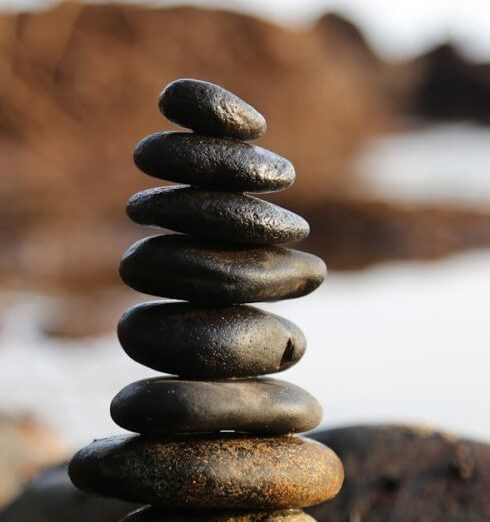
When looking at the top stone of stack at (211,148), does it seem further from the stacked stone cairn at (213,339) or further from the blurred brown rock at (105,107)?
the blurred brown rock at (105,107)

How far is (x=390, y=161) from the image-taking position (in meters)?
28.8

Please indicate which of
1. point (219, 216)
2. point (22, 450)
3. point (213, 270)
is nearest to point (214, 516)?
point (213, 270)

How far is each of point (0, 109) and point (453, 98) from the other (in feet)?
80.8

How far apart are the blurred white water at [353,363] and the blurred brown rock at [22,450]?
0.71 ft

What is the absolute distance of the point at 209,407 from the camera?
262 cm

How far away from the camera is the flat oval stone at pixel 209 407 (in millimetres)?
2604

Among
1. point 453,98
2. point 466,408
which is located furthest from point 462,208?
point 453,98

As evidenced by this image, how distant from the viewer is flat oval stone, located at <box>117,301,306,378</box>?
266 centimetres

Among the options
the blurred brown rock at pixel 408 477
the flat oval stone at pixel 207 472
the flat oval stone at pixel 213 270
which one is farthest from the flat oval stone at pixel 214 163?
the blurred brown rock at pixel 408 477

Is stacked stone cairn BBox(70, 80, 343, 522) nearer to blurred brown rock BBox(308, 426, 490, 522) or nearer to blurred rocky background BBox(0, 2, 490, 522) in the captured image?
blurred brown rock BBox(308, 426, 490, 522)

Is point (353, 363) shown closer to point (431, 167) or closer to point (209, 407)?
point (209, 407)

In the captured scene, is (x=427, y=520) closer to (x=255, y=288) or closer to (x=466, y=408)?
(x=255, y=288)

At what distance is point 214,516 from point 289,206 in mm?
13059

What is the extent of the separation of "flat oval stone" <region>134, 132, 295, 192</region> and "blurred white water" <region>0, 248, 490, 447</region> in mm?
2393
